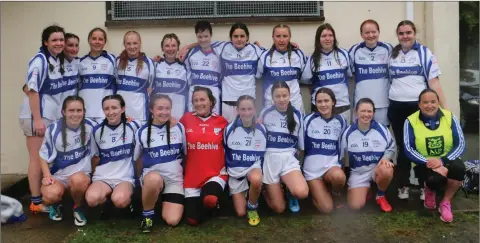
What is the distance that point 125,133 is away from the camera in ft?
14.9

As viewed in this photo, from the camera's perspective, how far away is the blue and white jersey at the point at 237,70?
5.15 metres

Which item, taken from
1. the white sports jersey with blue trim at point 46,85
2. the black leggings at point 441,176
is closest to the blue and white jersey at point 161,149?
the white sports jersey with blue trim at point 46,85

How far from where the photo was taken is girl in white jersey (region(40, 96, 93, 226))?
4.40 m

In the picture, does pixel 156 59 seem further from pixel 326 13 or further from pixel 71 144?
pixel 326 13

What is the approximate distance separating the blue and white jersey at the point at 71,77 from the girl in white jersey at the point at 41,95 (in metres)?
0.06

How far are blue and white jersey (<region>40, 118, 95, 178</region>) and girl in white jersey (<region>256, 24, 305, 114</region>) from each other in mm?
1867

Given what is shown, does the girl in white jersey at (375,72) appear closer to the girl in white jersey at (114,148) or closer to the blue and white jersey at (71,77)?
the girl in white jersey at (114,148)

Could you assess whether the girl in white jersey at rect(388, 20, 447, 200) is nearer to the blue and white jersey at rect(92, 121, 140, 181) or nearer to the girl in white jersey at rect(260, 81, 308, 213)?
the girl in white jersey at rect(260, 81, 308, 213)

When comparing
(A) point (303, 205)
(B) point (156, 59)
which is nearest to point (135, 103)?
(B) point (156, 59)

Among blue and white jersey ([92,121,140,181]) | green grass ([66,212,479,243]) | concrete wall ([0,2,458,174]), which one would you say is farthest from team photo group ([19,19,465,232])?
concrete wall ([0,2,458,174])

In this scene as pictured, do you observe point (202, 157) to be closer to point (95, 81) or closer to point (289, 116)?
point (289, 116)

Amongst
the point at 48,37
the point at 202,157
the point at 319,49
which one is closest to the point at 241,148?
the point at 202,157

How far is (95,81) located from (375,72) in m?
2.96

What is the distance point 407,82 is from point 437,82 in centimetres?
30
